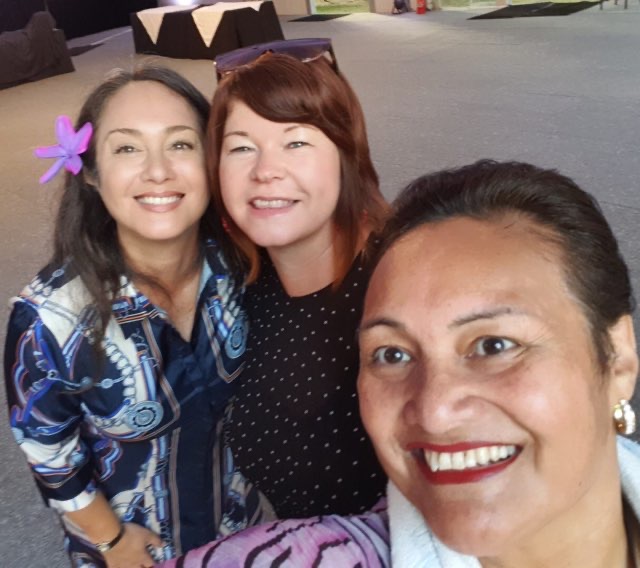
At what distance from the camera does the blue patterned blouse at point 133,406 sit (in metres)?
1.53

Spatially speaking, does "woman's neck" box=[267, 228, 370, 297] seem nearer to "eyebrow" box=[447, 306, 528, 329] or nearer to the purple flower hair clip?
the purple flower hair clip

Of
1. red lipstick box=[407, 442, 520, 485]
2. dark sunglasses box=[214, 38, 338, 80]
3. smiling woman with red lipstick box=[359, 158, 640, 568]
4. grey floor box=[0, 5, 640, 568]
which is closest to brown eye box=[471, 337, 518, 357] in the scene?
smiling woman with red lipstick box=[359, 158, 640, 568]

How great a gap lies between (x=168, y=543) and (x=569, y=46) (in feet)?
23.4

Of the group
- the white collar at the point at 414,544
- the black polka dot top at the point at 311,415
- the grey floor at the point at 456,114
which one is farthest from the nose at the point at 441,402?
the grey floor at the point at 456,114

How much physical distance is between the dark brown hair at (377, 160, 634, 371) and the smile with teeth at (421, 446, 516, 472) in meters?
0.19

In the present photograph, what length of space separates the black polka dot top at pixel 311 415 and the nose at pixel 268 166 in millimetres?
246

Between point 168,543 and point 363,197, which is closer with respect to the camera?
point 363,197

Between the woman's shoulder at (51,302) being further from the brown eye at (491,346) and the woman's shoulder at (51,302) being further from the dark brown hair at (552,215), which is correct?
the brown eye at (491,346)

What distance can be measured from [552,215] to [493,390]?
0.91 ft

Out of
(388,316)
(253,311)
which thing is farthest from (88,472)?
(388,316)

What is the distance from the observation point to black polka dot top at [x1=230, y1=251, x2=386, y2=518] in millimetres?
1456

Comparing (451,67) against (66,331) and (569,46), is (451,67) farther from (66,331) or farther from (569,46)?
(66,331)

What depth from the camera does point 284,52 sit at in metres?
1.54

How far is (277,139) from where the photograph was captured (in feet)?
4.95
